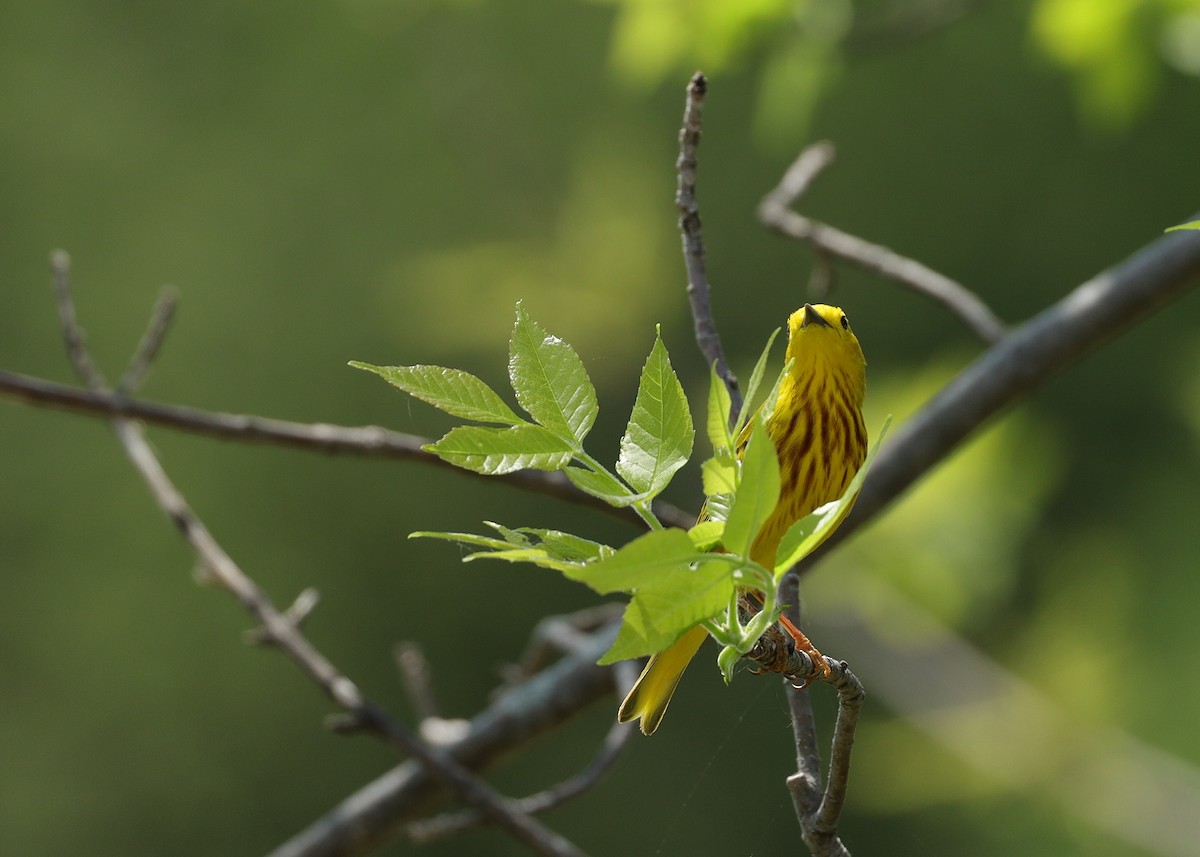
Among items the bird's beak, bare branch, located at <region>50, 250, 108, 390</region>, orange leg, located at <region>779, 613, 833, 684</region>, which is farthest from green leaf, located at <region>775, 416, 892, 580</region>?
bare branch, located at <region>50, 250, 108, 390</region>

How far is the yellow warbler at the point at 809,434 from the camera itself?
917 millimetres

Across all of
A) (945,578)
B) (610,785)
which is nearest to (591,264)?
(945,578)

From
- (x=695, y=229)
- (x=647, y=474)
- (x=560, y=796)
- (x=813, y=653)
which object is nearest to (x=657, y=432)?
(x=647, y=474)

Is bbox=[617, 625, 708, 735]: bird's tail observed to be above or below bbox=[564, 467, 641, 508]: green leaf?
above

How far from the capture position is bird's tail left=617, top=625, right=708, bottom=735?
2.89ft

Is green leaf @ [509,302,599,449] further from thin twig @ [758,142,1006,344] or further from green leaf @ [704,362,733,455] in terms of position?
thin twig @ [758,142,1006,344]

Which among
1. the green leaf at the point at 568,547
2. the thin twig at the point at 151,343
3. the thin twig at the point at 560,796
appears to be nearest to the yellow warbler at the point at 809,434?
the thin twig at the point at 560,796

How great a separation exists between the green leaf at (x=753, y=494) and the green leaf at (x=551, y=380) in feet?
0.27

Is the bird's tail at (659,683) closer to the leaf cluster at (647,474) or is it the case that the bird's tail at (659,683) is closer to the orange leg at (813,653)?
the orange leg at (813,653)

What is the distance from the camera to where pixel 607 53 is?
224 inches

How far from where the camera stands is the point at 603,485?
1.61 feet

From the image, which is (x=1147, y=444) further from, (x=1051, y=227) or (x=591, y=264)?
(x=591, y=264)

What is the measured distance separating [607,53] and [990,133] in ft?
5.77

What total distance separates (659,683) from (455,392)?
1.69 ft
